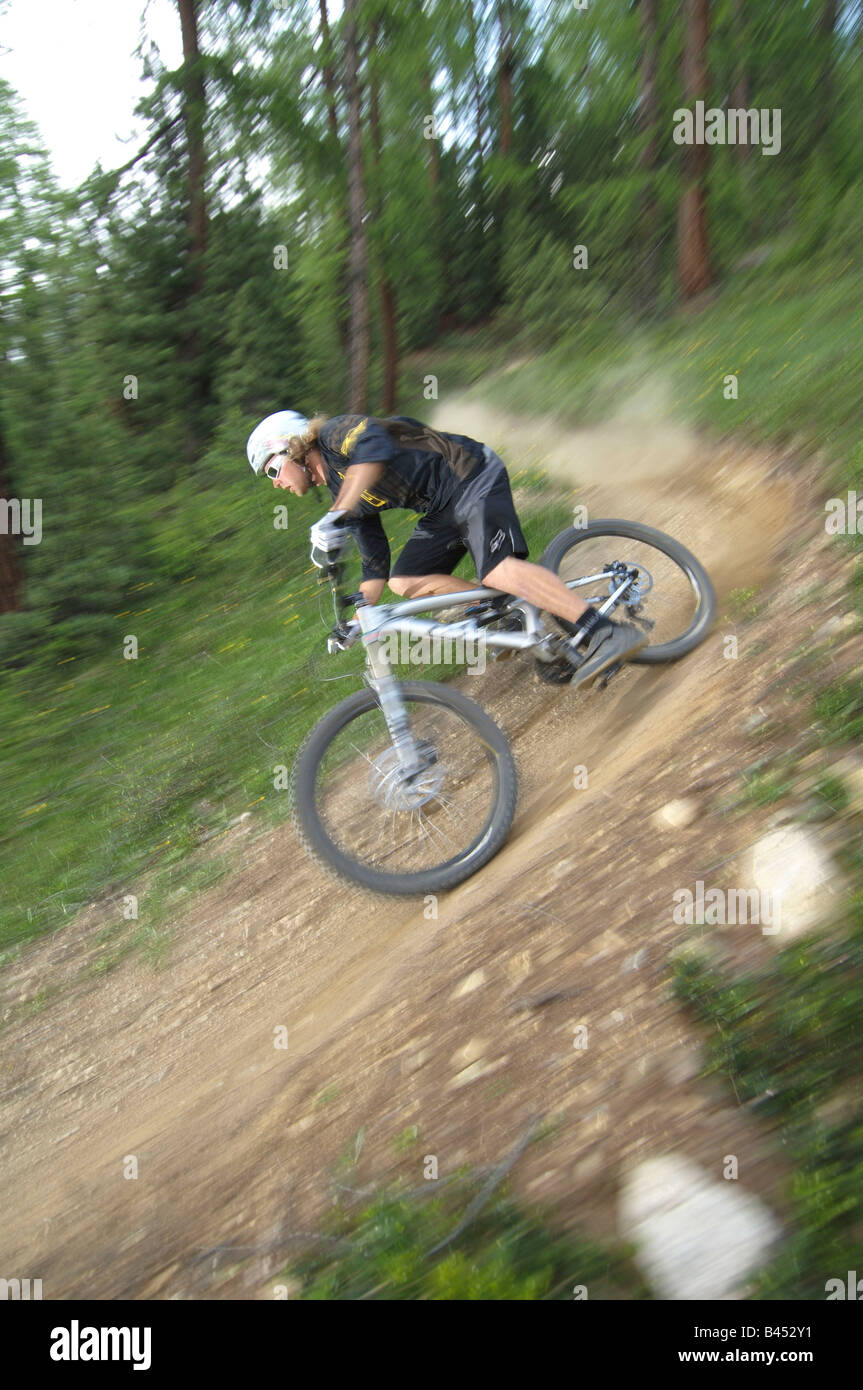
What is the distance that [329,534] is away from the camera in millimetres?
4215

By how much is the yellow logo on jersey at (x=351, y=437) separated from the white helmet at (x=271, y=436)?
22cm

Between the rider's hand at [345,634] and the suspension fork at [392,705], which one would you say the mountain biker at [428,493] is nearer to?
the rider's hand at [345,634]

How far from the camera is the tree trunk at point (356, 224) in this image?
1363cm

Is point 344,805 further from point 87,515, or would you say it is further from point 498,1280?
point 87,515

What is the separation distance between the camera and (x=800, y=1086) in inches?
104

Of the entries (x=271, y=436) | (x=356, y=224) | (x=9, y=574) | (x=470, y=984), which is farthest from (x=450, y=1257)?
(x=356, y=224)

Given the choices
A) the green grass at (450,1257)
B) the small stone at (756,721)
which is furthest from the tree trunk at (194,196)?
the green grass at (450,1257)

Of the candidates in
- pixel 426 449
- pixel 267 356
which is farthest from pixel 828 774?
pixel 267 356

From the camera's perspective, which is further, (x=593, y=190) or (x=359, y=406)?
(x=593, y=190)

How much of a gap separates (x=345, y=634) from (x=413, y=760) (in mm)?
730

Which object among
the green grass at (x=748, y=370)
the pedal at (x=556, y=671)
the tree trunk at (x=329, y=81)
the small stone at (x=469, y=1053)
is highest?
the tree trunk at (x=329, y=81)

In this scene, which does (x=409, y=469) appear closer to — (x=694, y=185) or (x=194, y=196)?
(x=694, y=185)

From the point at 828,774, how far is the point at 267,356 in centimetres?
1531

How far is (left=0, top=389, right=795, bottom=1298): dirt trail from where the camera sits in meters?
3.07
